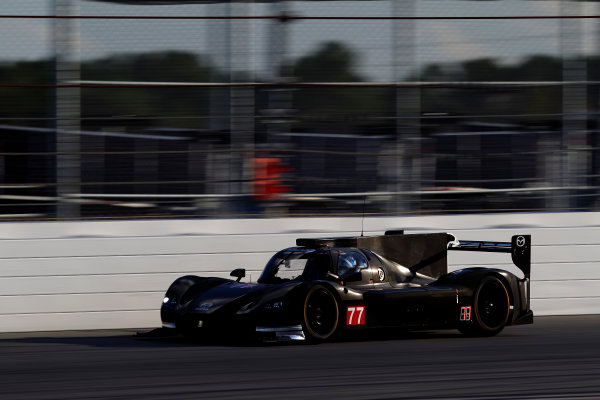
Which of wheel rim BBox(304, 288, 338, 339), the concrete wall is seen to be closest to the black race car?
wheel rim BBox(304, 288, 338, 339)

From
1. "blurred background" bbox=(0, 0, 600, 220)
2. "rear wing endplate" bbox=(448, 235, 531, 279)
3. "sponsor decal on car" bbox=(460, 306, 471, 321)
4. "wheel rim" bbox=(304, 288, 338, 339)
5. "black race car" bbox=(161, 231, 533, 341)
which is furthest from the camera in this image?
"blurred background" bbox=(0, 0, 600, 220)

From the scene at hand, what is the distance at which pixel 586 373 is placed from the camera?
7.40 meters

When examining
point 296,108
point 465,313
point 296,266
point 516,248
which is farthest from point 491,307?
point 296,108

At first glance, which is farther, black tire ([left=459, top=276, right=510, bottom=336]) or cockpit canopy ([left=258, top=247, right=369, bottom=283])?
black tire ([left=459, top=276, right=510, bottom=336])

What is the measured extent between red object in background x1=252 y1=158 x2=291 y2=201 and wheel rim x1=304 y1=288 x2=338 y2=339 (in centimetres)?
275

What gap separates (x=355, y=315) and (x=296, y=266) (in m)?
0.75

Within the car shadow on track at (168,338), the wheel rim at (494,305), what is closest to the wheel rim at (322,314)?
the car shadow on track at (168,338)

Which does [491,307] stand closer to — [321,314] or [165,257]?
[321,314]

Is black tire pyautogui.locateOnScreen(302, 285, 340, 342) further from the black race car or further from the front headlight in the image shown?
the front headlight

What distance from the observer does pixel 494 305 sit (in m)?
10.0

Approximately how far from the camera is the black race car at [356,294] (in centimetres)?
889

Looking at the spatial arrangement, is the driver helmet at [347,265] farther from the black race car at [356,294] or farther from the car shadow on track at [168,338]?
the car shadow on track at [168,338]

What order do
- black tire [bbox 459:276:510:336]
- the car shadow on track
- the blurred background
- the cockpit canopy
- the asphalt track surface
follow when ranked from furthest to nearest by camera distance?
the blurred background
black tire [bbox 459:276:510:336]
the cockpit canopy
the car shadow on track
the asphalt track surface

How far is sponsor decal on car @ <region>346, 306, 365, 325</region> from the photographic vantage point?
9.16 meters
